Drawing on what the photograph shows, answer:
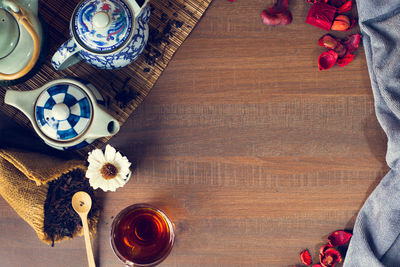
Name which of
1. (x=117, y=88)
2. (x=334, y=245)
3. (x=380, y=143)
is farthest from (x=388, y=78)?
(x=117, y=88)

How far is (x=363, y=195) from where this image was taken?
0.79 meters

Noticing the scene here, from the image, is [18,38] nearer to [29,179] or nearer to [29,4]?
[29,4]

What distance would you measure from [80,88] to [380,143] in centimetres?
60

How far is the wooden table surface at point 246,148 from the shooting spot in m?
0.78

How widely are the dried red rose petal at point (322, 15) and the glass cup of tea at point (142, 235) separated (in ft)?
1.60

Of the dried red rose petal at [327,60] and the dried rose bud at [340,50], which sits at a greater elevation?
the dried rose bud at [340,50]

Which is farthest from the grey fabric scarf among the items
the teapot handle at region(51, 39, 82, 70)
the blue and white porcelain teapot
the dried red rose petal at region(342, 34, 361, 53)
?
the teapot handle at region(51, 39, 82, 70)

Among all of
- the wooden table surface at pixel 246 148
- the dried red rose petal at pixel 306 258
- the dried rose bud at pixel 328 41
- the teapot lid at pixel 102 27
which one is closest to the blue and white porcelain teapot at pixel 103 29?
the teapot lid at pixel 102 27

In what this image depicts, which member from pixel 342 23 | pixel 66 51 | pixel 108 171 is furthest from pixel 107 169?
pixel 342 23

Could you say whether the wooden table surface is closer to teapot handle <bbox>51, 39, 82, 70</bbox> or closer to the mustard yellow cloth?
the mustard yellow cloth

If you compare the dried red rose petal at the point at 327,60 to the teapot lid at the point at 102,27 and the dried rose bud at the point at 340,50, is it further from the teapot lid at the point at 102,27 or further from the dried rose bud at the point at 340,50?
the teapot lid at the point at 102,27

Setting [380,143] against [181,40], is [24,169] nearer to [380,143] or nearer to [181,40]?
[181,40]

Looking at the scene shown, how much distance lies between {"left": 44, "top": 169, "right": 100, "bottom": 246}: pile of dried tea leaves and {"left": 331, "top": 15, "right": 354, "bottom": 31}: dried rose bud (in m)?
0.59

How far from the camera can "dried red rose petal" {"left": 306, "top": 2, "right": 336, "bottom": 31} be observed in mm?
756
